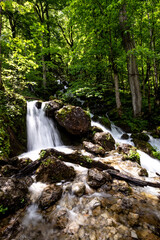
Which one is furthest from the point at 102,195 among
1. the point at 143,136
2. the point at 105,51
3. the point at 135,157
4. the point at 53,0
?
the point at 53,0

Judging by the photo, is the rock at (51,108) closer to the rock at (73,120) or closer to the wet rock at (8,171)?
the rock at (73,120)

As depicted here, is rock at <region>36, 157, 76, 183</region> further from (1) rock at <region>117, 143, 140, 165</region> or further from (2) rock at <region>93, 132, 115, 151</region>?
(2) rock at <region>93, 132, 115, 151</region>

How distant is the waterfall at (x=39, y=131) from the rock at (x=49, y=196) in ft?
13.2

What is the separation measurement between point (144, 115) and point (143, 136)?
143 inches

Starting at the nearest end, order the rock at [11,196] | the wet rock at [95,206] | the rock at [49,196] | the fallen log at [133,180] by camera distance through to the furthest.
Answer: the rock at [11,196] → the wet rock at [95,206] → the rock at [49,196] → the fallen log at [133,180]

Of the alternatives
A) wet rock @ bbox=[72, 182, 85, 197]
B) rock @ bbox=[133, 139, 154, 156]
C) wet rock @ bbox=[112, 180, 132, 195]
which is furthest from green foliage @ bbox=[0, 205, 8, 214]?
rock @ bbox=[133, 139, 154, 156]

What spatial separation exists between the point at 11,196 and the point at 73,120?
5.29m

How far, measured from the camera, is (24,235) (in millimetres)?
2262

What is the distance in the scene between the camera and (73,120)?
7590mm

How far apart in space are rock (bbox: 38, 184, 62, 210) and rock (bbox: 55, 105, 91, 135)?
14.8 feet

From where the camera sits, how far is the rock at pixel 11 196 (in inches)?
104

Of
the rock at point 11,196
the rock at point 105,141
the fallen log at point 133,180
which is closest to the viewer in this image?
the rock at point 11,196

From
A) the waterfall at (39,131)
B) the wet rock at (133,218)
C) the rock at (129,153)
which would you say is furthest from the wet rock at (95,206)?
the waterfall at (39,131)

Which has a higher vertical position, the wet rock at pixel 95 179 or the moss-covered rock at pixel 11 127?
the moss-covered rock at pixel 11 127
